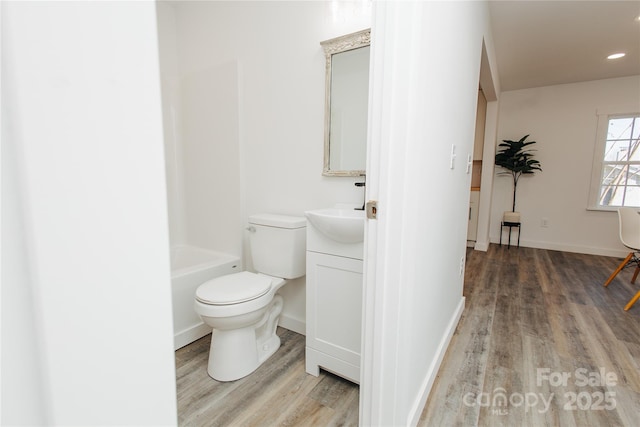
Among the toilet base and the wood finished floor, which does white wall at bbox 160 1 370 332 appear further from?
the wood finished floor

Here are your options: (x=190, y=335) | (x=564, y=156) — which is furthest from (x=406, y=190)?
(x=564, y=156)

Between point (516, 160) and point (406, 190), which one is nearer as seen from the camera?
point (406, 190)

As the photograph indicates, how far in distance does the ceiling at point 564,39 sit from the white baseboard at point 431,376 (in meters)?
2.38

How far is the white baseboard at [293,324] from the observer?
2010 mm

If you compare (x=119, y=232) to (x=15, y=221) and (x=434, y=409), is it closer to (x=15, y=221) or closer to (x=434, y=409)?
(x=15, y=221)

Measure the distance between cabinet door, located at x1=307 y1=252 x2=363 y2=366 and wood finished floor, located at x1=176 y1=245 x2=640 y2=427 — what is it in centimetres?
20

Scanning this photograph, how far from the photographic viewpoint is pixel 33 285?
23 centimetres

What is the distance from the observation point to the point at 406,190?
923mm

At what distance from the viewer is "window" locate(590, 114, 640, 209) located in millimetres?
3838

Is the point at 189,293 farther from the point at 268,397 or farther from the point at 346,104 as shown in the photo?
the point at 346,104

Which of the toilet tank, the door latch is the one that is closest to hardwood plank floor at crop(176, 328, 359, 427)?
the toilet tank

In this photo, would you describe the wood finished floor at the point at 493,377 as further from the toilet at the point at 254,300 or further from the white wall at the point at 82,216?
the white wall at the point at 82,216

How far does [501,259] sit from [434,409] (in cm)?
309

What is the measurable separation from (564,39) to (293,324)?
11.6ft
